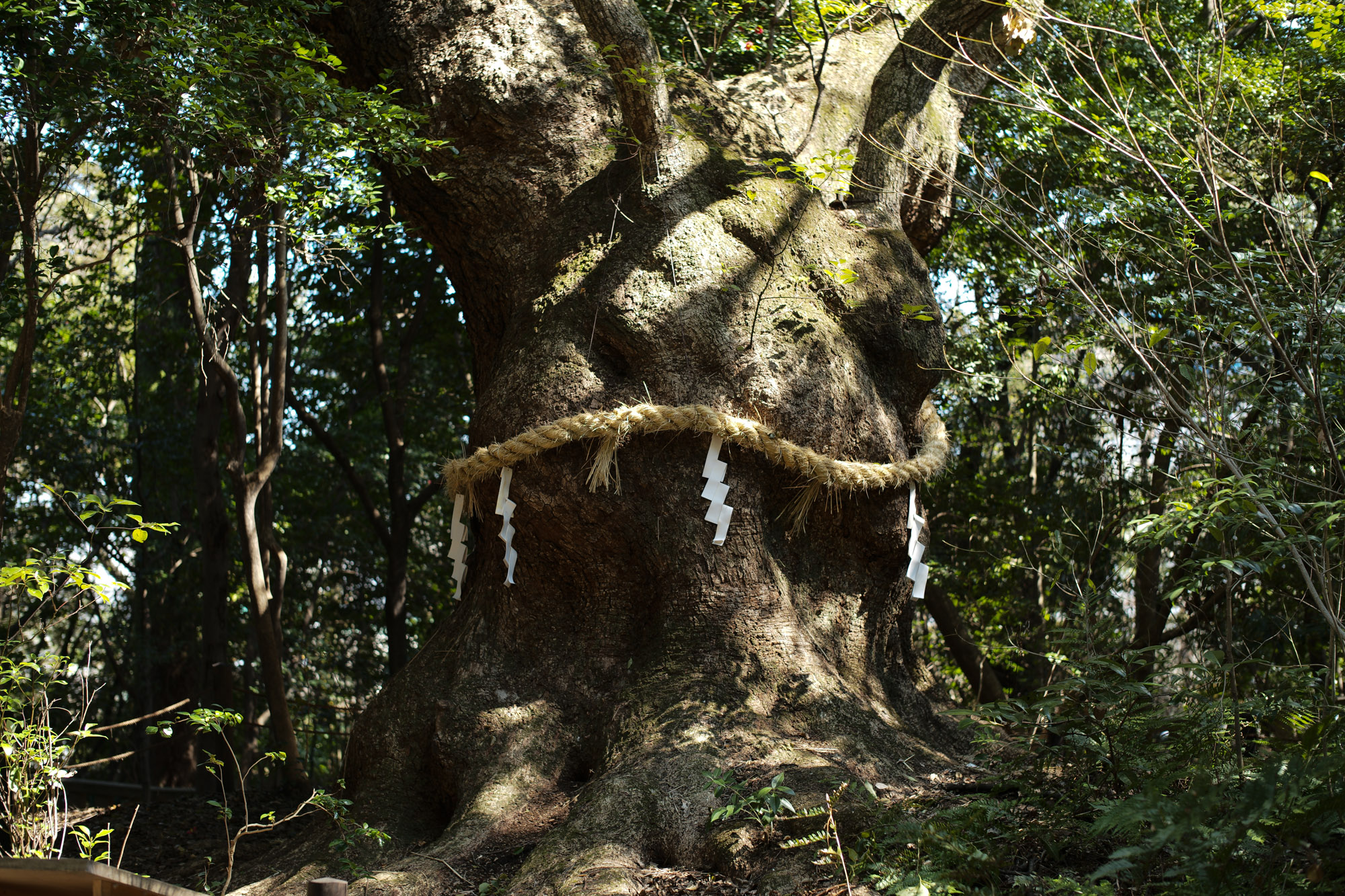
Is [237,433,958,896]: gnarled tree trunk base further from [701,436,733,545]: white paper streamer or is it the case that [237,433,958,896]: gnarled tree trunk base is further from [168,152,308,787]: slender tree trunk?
[168,152,308,787]: slender tree trunk

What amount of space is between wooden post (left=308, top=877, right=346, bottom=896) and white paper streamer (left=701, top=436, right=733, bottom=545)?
1.57 m

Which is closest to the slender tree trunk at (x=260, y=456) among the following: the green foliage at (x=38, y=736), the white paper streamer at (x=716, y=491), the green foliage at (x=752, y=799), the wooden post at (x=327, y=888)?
the green foliage at (x=38, y=736)

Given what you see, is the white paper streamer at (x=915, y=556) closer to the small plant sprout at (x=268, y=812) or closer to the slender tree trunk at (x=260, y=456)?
the small plant sprout at (x=268, y=812)

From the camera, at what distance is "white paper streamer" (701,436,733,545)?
3076 mm

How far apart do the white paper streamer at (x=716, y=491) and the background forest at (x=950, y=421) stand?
852mm

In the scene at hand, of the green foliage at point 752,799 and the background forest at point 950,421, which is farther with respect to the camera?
the green foliage at point 752,799

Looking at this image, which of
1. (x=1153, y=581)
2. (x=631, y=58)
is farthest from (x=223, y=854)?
(x=1153, y=581)

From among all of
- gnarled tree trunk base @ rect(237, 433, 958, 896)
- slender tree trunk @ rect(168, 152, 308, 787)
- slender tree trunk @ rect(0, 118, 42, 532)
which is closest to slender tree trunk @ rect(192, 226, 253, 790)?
slender tree trunk @ rect(168, 152, 308, 787)

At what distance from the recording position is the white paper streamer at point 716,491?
3.08 metres

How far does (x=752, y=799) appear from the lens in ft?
7.91

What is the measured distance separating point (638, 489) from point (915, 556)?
102cm

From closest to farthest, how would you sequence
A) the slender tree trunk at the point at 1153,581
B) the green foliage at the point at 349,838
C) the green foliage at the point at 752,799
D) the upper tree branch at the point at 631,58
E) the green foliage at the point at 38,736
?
1. the green foliage at the point at 38,736
2. the green foliage at the point at 752,799
3. the green foliage at the point at 349,838
4. the upper tree branch at the point at 631,58
5. the slender tree trunk at the point at 1153,581

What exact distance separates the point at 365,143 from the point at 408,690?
199 cm

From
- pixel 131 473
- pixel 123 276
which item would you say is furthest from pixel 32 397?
pixel 123 276
